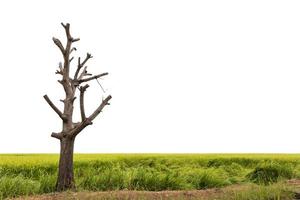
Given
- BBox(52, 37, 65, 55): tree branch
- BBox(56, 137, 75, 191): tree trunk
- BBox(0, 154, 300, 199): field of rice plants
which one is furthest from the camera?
BBox(52, 37, 65, 55): tree branch

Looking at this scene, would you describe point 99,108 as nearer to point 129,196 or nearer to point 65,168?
point 65,168

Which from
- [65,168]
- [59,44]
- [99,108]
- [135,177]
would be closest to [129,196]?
[65,168]

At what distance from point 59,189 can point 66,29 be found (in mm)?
3753

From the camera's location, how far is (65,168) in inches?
451

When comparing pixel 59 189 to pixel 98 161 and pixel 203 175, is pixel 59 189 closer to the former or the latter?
pixel 203 175

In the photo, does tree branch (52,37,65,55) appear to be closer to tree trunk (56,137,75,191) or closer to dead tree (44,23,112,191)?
dead tree (44,23,112,191)

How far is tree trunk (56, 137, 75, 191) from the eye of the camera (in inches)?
450

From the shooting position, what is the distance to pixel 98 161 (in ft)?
54.7

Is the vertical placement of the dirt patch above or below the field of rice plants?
below

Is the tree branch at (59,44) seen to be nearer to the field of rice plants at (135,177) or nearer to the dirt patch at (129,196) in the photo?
the field of rice plants at (135,177)

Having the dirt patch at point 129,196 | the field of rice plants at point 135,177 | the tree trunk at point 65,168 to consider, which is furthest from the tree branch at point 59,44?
the dirt patch at point 129,196

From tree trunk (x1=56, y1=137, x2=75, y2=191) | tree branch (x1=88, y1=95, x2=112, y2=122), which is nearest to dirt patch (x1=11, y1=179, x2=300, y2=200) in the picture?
tree trunk (x1=56, y1=137, x2=75, y2=191)

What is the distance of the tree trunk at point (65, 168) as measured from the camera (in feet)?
37.5

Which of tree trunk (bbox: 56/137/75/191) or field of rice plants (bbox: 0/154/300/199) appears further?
field of rice plants (bbox: 0/154/300/199)
